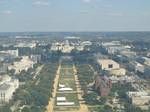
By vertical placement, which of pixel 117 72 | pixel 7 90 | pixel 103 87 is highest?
pixel 103 87

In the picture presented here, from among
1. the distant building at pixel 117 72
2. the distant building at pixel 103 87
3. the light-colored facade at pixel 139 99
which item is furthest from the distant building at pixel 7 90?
the distant building at pixel 117 72

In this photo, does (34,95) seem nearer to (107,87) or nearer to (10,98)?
(10,98)

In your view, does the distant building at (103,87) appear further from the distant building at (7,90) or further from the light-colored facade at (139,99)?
the distant building at (7,90)

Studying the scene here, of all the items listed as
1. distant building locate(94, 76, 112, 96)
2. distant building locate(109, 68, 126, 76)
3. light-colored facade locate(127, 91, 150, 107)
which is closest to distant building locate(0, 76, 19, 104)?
distant building locate(94, 76, 112, 96)

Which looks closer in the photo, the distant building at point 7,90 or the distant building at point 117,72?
the distant building at point 7,90

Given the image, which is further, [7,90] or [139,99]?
[7,90]

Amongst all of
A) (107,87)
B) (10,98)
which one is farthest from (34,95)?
(107,87)

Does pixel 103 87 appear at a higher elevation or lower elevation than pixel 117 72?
higher

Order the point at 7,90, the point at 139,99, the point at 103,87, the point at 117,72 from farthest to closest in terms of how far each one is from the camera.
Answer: the point at 117,72 → the point at 103,87 → the point at 7,90 → the point at 139,99

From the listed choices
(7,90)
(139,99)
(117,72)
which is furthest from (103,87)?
(117,72)

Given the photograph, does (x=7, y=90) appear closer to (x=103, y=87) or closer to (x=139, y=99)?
(x=103, y=87)

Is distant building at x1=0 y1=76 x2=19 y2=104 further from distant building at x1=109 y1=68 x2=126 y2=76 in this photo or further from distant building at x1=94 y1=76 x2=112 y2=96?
distant building at x1=109 y1=68 x2=126 y2=76

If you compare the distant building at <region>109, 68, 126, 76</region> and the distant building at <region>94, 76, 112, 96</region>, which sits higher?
the distant building at <region>94, 76, 112, 96</region>
